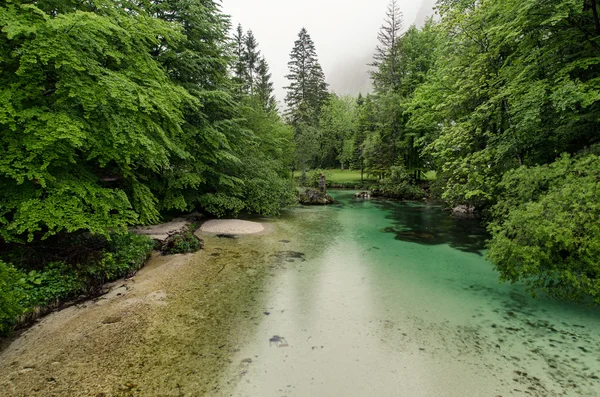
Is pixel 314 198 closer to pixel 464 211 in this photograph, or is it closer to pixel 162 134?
pixel 464 211

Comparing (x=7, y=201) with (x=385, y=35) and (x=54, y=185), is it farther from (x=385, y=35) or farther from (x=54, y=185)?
(x=385, y=35)

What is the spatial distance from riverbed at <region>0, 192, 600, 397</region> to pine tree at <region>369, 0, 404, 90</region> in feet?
87.9

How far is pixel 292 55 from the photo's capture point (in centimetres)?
4294

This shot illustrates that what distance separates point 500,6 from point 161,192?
1290 centimetres

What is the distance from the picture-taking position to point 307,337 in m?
4.97

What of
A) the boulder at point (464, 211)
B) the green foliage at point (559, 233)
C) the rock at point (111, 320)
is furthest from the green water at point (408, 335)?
the boulder at point (464, 211)

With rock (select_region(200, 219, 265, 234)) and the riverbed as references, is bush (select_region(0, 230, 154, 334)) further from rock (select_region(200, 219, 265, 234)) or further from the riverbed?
rock (select_region(200, 219, 265, 234))

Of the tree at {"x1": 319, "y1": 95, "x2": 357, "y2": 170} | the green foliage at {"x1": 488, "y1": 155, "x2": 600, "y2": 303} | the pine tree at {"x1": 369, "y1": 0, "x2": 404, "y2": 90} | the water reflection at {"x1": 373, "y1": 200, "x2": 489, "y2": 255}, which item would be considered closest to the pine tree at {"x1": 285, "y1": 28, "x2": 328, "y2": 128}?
the tree at {"x1": 319, "y1": 95, "x2": 357, "y2": 170}

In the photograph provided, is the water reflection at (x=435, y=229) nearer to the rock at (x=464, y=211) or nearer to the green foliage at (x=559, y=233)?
the rock at (x=464, y=211)

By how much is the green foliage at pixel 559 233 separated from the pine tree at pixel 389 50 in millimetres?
26179

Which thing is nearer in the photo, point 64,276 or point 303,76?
point 64,276

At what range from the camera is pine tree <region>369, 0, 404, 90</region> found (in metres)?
30.2

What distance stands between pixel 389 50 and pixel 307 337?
34309mm

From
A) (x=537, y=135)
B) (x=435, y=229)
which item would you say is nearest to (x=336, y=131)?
(x=435, y=229)
